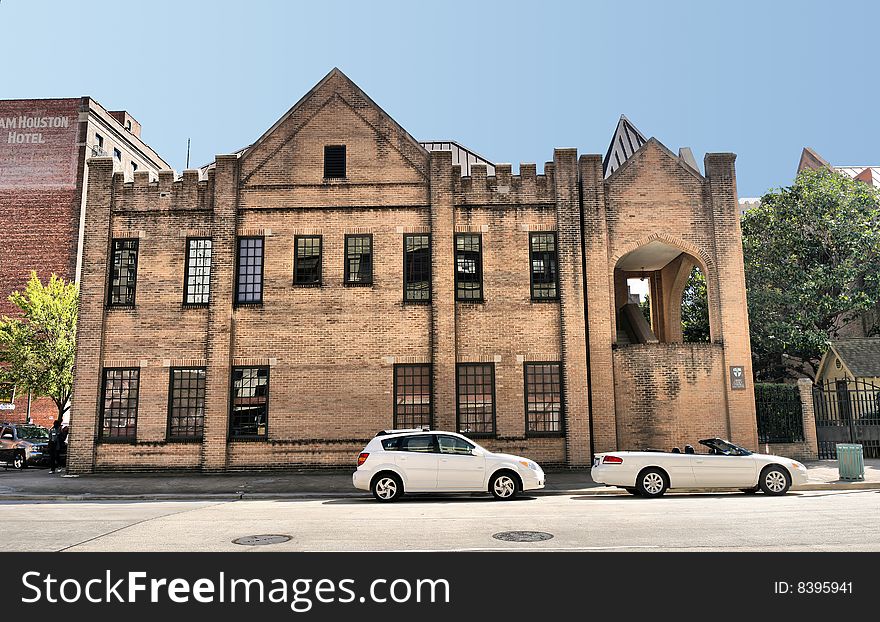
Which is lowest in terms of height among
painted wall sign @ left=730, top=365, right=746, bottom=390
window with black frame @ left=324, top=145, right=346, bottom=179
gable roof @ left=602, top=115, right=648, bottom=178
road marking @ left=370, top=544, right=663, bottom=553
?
road marking @ left=370, top=544, right=663, bottom=553

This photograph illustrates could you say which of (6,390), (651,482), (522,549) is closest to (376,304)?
(651,482)

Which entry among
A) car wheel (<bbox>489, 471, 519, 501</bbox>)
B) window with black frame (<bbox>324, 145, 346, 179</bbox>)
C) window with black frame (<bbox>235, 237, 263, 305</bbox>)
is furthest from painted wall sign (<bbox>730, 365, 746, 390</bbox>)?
window with black frame (<bbox>235, 237, 263, 305</bbox>)

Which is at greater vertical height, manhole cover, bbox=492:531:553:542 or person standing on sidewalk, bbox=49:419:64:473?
person standing on sidewalk, bbox=49:419:64:473


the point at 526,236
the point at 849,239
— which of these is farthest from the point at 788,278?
the point at 526,236

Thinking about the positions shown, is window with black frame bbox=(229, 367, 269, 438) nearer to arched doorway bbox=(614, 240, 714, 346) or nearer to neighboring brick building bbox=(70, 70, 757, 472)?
neighboring brick building bbox=(70, 70, 757, 472)

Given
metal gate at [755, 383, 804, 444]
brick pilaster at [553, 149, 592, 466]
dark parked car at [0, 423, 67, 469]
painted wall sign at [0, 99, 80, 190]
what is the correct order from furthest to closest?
painted wall sign at [0, 99, 80, 190], dark parked car at [0, 423, 67, 469], metal gate at [755, 383, 804, 444], brick pilaster at [553, 149, 592, 466]

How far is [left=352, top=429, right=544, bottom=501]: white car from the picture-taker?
1415 centimetres

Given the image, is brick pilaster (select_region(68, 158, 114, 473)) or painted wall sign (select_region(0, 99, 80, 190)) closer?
brick pilaster (select_region(68, 158, 114, 473))

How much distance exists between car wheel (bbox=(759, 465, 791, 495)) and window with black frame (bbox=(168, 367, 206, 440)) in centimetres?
1564

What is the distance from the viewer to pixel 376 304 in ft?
67.3

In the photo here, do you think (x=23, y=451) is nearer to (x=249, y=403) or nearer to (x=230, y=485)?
(x=249, y=403)

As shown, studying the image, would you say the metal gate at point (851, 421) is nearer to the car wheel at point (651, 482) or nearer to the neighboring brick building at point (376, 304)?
the neighboring brick building at point (376, 304)

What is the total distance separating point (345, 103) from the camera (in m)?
21.5

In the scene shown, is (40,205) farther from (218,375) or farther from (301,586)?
(301,586)
